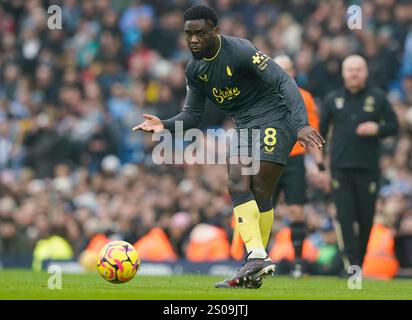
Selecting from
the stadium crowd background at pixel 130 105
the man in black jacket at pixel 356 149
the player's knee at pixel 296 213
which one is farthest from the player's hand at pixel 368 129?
the stadium crowd background at pixel 130 105

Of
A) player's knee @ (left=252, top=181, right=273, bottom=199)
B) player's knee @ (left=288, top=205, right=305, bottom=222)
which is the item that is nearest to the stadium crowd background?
player's knee @ (left=288, top=205, right=305, bottom=222)

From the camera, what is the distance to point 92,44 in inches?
874

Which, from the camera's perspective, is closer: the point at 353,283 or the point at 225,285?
the point at 225,285

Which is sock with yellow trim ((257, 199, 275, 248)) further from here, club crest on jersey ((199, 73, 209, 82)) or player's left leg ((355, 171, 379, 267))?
player's left leg ((355, 171, 379, 267))

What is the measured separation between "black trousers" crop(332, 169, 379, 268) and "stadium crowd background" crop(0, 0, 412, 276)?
6.93 ft

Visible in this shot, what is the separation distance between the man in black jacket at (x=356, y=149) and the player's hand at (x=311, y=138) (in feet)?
11.9

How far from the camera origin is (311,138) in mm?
8617

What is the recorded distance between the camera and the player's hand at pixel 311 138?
8562mm

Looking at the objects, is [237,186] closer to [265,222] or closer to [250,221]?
[250,221]

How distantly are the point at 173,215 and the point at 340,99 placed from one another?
5.07m

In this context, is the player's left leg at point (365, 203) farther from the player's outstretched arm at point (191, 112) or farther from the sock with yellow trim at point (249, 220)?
the sock with yellow trim at point (249, 220)

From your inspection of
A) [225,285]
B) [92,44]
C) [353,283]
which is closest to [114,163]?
[92,44]
